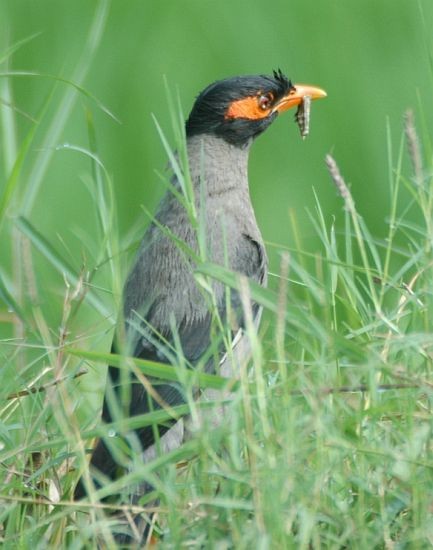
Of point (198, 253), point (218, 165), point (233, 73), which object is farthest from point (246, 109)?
point (233, 73)

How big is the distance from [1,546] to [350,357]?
2.38ft

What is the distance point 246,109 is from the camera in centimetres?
446

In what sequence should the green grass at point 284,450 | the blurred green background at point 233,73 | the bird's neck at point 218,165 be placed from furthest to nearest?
the blurred green background at point 233,73, the bird's neck at point 218,165, the green grass at point 284,450

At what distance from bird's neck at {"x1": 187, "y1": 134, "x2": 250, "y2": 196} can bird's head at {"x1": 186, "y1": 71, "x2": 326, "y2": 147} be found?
2 cm

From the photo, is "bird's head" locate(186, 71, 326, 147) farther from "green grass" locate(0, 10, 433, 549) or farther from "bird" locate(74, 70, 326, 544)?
"green grass" locate(0, 10, 433, 549)

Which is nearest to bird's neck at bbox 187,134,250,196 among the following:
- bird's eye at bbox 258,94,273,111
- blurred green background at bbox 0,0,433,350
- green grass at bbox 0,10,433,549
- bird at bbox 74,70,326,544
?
bird at bbox 74,70,326,544

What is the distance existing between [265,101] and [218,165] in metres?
0.27

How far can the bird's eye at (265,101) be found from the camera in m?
Result: 4.50

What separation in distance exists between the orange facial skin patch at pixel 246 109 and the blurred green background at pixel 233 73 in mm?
2092

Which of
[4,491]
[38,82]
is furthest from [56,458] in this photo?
[38,82]

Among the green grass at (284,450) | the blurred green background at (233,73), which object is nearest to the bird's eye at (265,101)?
the green grass at (284,450)

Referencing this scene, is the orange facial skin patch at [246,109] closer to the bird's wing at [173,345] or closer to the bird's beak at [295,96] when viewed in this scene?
the bird's beak at [295,96]

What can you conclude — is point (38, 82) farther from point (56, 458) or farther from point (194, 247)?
point (56, 458)

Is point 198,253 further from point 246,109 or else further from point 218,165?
Result: point 246,109
